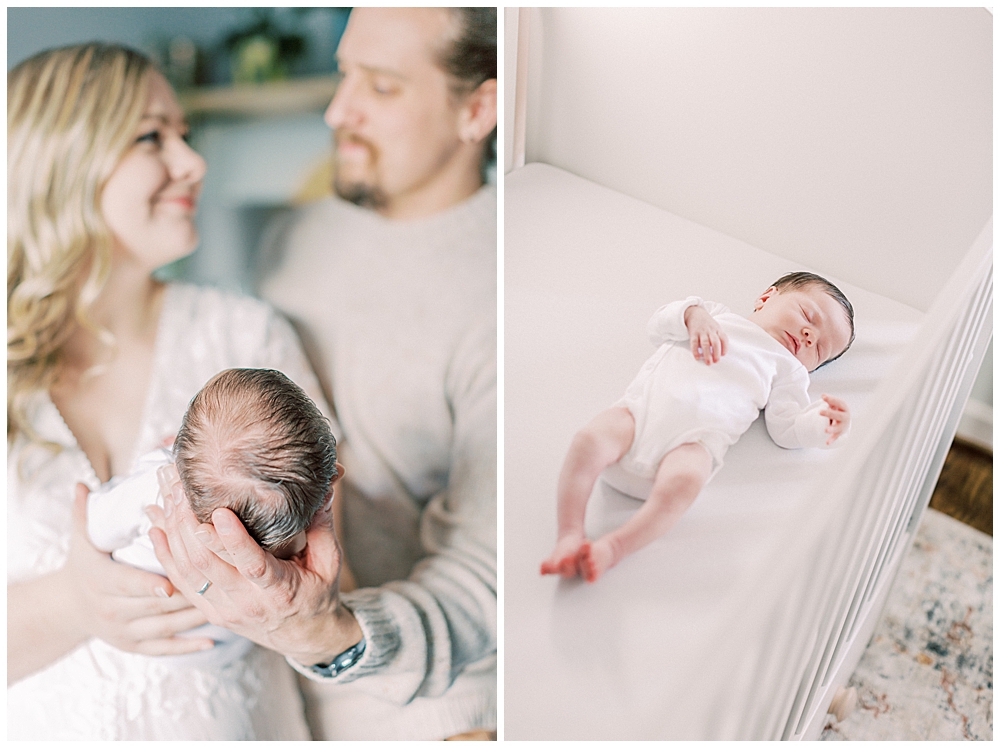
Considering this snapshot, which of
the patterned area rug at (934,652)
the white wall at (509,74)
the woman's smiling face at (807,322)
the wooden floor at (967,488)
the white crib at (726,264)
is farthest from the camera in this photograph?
the wooden floor at (967,488)

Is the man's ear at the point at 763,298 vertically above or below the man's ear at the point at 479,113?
below

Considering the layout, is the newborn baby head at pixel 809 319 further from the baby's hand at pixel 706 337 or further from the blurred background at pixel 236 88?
the blurred background at pixel 236 88

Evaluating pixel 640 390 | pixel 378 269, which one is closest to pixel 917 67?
pixel 640 390

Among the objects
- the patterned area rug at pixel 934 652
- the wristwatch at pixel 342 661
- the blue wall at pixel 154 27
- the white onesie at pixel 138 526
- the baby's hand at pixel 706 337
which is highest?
the blue wall at pixel 154 27

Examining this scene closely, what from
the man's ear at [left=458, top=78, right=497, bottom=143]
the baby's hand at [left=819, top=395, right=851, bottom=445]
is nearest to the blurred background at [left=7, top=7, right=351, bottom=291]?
the man's ear at [left=458, top=78, right=497, bottom=143]

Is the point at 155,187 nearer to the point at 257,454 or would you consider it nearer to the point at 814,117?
the point at 257,454

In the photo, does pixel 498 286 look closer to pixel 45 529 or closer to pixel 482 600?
pixel 482 600

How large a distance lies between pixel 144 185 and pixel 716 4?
752mm

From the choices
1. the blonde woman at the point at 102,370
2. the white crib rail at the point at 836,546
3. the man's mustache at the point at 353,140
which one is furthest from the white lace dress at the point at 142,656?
the white crib rail at the point at 836,546

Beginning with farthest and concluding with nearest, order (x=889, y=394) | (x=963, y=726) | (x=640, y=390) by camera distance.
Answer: (x=963, y=726)
(x=640, y=390)
(x=889, y=394)

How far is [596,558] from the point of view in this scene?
701 millimetres

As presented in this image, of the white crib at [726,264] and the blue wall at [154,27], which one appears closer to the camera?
the white crib at [726,264]

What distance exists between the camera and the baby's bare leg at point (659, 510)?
0.70 m

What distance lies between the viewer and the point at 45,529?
0.88m
